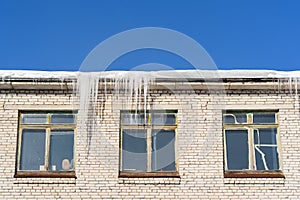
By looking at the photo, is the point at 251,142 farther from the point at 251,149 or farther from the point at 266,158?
the point at 266,158

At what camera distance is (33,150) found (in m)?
11.9

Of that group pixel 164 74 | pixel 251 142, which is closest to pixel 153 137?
pixel 164 74

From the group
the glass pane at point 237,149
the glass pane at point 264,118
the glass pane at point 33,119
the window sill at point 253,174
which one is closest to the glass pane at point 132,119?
the glass pane at point 33,119

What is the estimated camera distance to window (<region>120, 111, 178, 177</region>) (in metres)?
11.8

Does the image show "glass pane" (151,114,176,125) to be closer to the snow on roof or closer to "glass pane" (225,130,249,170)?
the snow on roof

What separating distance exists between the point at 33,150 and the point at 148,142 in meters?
2.39

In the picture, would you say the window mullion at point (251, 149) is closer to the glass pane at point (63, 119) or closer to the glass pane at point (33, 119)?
the glass pane at point (63, 119)

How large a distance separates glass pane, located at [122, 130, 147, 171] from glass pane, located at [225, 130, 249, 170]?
1730 millimetres

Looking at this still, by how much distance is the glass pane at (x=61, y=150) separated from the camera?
38.9ft

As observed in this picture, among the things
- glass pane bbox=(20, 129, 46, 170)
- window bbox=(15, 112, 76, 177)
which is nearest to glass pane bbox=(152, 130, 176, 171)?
window bbox=(15, 112, 76, 177)

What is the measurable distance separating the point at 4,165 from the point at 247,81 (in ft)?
17.3

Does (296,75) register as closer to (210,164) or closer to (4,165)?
(210,164)

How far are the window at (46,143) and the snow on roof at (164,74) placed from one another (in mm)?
776

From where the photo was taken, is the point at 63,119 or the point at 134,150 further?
the point at 63,119
